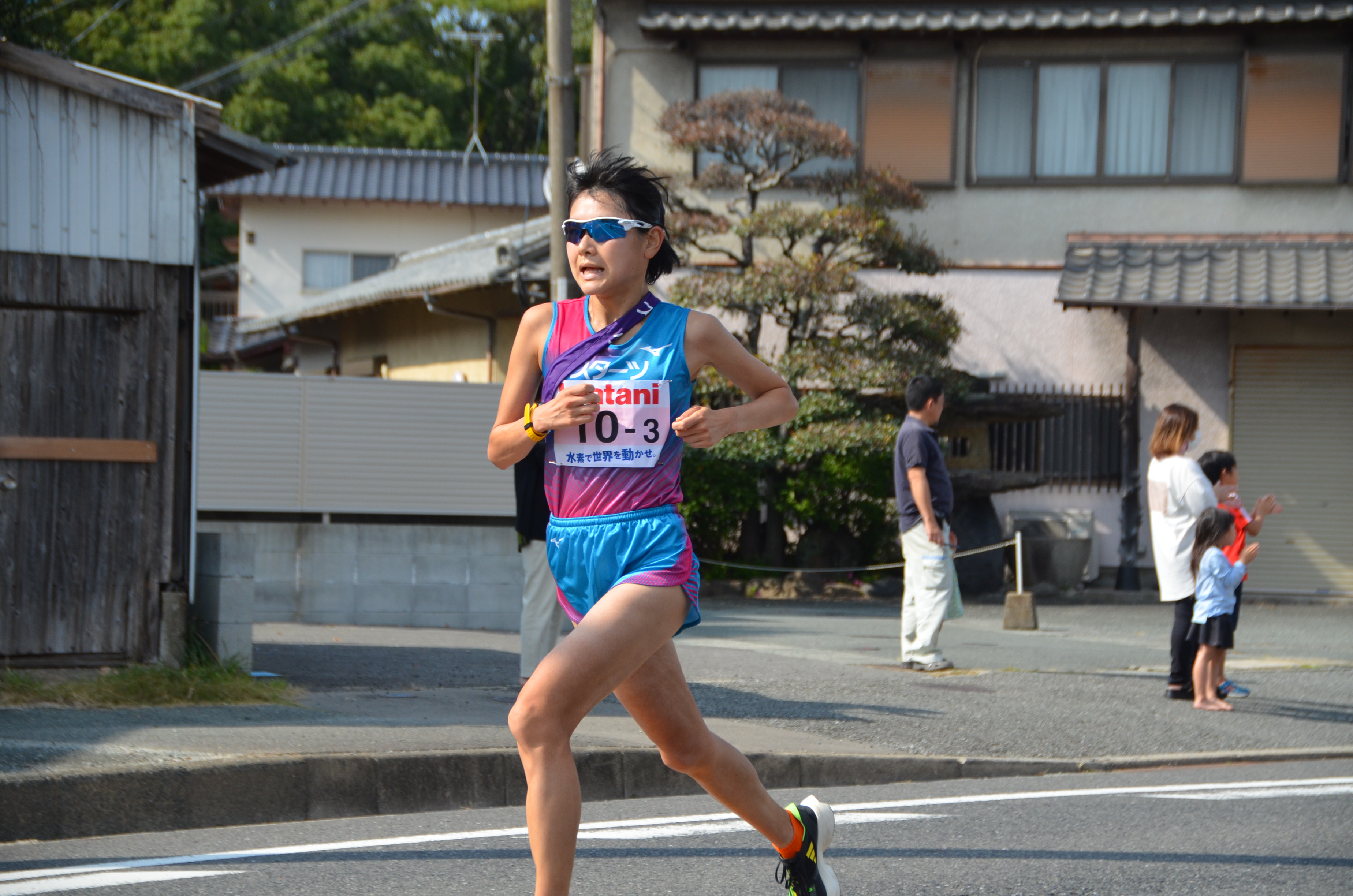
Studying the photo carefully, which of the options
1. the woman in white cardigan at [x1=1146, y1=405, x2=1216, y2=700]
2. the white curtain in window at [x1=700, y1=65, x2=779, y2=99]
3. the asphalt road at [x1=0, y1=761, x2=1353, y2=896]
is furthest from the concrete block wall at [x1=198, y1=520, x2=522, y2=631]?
the white curtain in window at [x1=700, y1=65, x2=779, y2=99]

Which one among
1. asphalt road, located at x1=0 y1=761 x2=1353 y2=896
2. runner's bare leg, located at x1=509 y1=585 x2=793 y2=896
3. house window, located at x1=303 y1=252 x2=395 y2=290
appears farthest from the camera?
house window, located at x1=303 y1=252 x2=395 y2=290

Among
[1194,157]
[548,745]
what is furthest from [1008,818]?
[1194,157]

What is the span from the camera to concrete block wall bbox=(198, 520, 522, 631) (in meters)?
11.0

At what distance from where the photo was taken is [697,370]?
3.65 meters

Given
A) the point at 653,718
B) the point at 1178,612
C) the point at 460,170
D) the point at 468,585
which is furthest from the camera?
the point at 460,170

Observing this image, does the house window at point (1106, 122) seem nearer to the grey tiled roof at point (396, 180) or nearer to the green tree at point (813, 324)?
the green tree at point (813, 324)

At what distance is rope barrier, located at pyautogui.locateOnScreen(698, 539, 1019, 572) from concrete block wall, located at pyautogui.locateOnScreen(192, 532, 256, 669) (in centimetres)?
799

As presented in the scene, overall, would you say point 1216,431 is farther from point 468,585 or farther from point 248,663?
point 248,663

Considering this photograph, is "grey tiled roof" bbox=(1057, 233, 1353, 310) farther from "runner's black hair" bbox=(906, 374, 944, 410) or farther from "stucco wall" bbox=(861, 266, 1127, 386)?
"runner's black hair" bbox=(906, 374, 944, 410)

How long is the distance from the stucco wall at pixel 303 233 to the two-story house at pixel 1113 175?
13.0 metres

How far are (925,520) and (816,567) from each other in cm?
730

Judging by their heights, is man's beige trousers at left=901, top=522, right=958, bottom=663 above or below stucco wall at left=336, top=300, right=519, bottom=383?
below

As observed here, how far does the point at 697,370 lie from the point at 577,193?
581mm

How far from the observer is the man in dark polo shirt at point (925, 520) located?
8.86 metres
